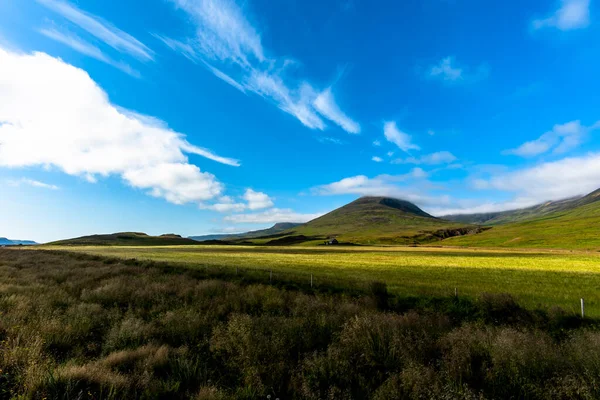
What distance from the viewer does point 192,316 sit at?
1056 cm

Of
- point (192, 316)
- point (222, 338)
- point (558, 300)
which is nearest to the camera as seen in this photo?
point (222, 338)

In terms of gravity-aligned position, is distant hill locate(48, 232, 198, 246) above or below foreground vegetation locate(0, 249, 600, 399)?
above

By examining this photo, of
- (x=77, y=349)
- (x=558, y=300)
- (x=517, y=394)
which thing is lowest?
(x=558, y=300)

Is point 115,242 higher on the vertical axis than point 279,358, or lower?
higher

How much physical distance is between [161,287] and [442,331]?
1433 centimetres

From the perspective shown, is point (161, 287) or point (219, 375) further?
point (161, 287)

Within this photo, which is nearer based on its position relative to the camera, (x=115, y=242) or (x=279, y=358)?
(x=279, y=358)

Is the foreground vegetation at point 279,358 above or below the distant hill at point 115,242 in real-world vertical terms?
below

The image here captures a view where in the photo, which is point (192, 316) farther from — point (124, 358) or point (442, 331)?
point (442, 331)

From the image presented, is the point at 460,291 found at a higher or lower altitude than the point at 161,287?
lower

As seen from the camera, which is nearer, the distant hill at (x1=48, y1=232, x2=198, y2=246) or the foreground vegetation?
the foreground vegetation

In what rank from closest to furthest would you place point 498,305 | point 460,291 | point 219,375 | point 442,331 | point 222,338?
point 219,375 → point 222,338 → point 442,331 → point 498,305 → point 460,291

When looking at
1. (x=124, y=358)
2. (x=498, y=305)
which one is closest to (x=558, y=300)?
(x=498, y=305)

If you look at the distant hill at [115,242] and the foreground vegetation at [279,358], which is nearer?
the foreground vegetation at [279,358]
